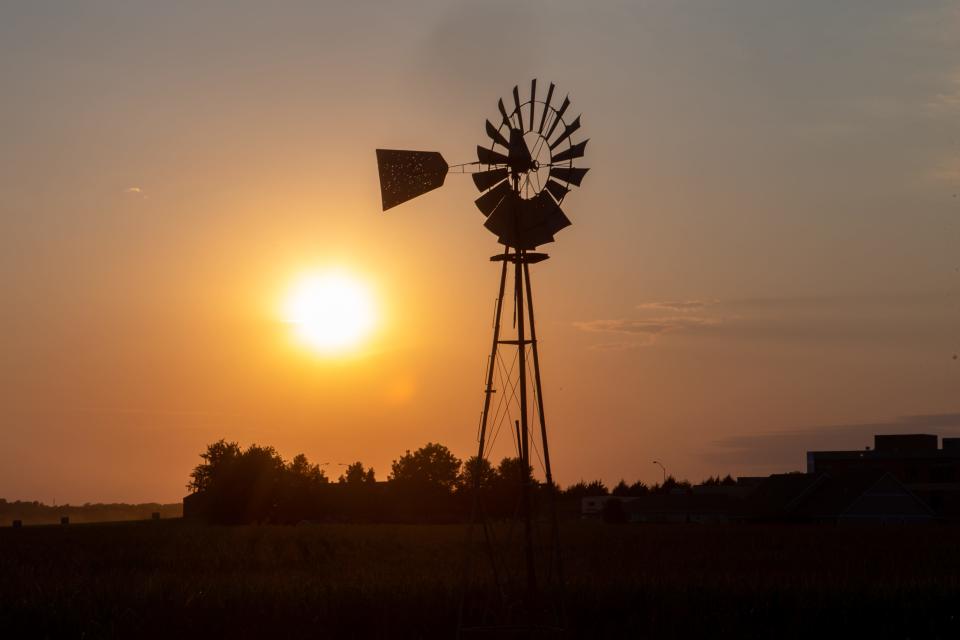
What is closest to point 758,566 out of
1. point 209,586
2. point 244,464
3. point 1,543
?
point 209,586

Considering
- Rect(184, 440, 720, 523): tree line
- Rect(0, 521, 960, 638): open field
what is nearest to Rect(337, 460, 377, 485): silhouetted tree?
Rect(184, 440, 720, 523): tree line

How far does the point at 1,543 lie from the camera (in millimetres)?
46219

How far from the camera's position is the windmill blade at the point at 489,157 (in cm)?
2203

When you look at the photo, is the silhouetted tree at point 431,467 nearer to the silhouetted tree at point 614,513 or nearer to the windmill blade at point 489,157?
the silhouetted tree at point 614,513

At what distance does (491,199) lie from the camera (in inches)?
872

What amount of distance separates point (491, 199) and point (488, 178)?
1.29 feet

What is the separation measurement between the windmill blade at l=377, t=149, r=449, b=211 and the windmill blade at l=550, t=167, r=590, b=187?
6.88 feet

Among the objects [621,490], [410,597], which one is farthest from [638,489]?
[410,597]

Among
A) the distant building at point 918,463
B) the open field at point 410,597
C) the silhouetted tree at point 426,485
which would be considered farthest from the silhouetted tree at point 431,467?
the open field at point 410,597

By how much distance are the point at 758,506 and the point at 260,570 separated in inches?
2304

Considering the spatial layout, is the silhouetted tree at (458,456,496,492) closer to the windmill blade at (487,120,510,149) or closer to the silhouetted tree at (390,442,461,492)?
the silhouetted tree at (390,442,461,492)

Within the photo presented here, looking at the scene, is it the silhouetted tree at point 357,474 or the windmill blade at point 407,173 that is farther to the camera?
the silhouetted tree at point 357,474

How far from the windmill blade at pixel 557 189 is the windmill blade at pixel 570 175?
0.50 feet

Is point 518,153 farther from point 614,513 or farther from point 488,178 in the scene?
point 614,513
